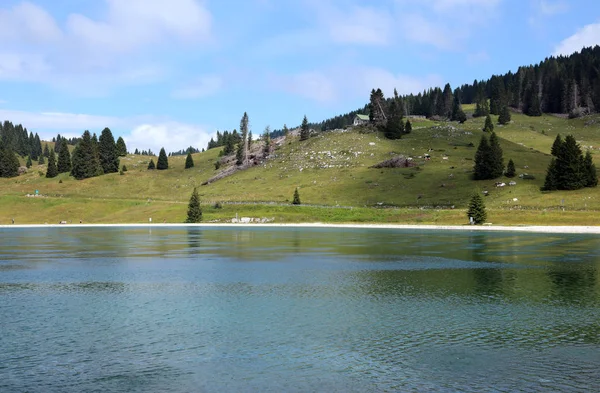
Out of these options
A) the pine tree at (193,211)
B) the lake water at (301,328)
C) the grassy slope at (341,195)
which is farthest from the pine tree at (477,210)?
the pine tree at (193,211)

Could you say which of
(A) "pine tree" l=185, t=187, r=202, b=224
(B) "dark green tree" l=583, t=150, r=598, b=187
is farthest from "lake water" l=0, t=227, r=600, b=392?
(B) "dark green tree" l=583, t=150, r=598, b=187

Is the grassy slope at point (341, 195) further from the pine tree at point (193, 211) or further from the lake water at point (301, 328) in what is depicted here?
the lake water at point (301, 328)

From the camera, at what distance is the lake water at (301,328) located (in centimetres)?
1492

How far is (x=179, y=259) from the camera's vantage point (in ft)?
158

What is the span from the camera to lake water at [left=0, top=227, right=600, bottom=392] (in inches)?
587

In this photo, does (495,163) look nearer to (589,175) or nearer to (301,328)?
(589,175)

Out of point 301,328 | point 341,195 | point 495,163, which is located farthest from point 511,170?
point 301,328

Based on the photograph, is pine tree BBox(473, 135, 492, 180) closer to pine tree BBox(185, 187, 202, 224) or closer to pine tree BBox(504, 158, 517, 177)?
pine tree BBox(504, 158, 517, 177)

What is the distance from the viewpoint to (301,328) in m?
21.2

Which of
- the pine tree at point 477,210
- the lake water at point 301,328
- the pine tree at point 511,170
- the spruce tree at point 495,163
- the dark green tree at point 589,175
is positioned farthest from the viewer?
the spruce tree at point 495,163

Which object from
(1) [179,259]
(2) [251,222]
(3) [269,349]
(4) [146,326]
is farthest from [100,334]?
(2) [251,222]

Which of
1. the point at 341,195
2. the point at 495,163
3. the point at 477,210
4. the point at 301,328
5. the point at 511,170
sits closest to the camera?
the point at 301,328

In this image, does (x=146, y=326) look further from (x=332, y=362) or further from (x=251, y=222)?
(x=251, y=222)

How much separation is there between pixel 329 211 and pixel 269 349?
366 ft
